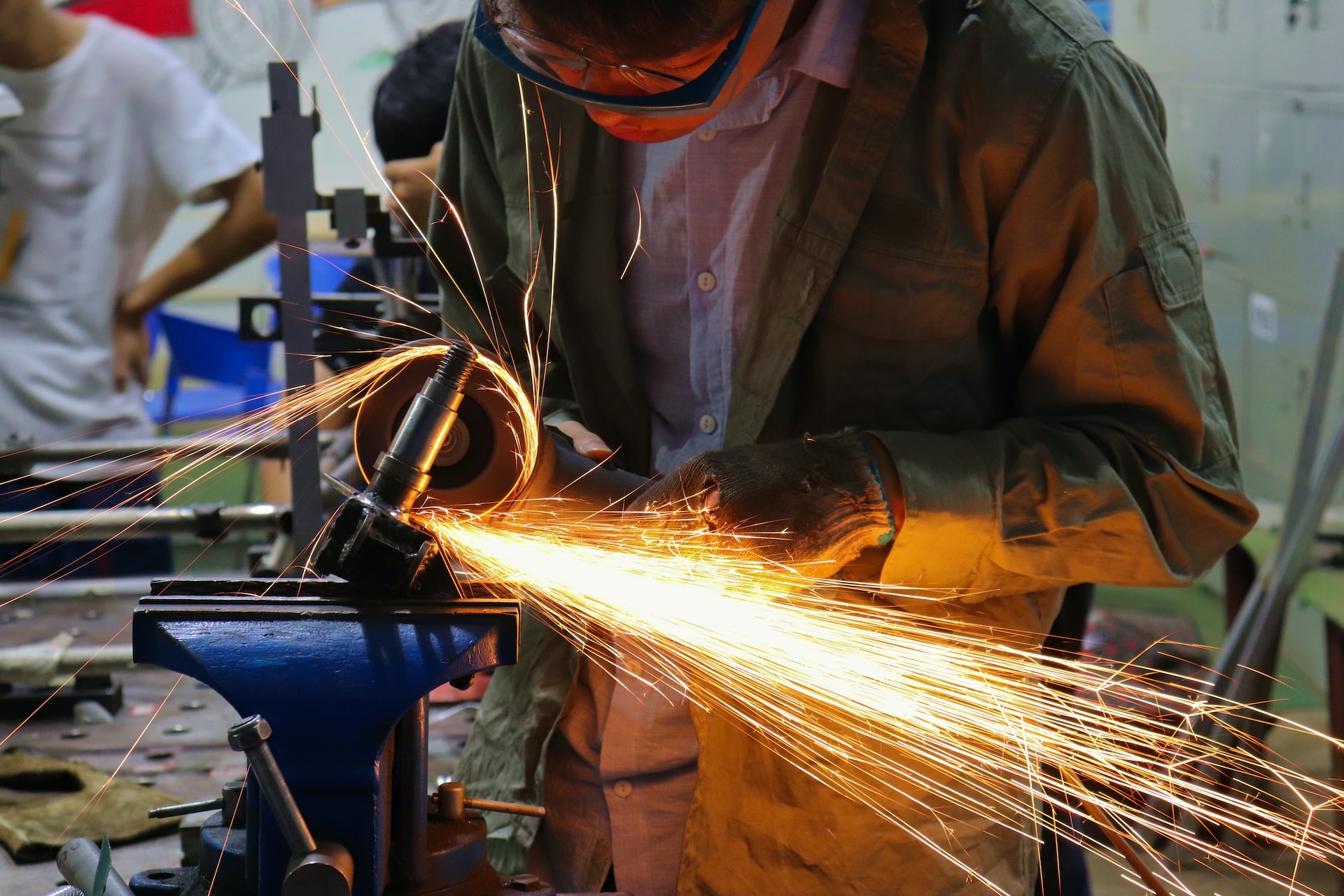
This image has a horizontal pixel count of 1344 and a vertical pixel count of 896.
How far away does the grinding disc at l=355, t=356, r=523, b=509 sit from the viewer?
1350 millimetres

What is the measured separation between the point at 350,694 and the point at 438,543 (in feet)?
0.64

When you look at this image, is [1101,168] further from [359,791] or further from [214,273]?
[214,273]

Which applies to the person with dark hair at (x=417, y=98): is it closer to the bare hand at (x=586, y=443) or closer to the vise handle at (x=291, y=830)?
the bare hand at (x=586, y=443)

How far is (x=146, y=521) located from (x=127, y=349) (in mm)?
1814

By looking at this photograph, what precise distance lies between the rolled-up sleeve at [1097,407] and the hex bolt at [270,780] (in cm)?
78

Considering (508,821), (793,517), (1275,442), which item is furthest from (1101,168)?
(1275,442)

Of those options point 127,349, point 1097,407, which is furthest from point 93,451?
point 1097,407

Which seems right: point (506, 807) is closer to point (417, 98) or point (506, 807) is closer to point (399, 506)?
point (399, 506)

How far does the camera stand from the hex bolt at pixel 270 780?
101 cm

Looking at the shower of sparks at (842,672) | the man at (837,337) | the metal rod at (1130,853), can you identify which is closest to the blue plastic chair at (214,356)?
the man at (837,337)

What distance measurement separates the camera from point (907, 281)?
1.54 meters

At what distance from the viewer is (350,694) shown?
1.11m

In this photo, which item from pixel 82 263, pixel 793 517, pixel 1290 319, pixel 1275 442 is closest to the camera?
pixel 793 517

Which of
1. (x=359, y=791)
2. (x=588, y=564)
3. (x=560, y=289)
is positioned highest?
(x=560, y=289)
